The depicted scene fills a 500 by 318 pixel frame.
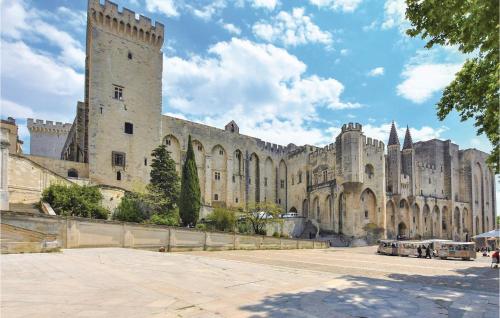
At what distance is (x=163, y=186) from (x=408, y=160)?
39.1 meters

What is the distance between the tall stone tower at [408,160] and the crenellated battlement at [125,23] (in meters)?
39.2

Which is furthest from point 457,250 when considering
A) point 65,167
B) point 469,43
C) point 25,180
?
point 65,167

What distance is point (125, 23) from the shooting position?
112ft

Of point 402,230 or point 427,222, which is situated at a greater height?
point 427,222

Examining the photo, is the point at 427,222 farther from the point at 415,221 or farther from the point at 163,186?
the point at 163,186

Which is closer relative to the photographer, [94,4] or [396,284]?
[396,284]

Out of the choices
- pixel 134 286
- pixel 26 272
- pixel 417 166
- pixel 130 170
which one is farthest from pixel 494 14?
pixel 417 166

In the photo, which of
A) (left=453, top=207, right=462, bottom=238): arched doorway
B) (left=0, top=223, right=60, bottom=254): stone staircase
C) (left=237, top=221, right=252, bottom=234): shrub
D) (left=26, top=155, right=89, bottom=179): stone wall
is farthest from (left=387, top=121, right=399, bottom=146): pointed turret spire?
(left=0, top=223, right=60, bottom=254): stone staircase

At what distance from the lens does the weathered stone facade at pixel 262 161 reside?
107ft

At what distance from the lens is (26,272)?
7.81 metres

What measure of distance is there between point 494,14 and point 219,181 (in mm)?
40264

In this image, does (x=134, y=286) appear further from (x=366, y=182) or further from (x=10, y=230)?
(x=366, y=182)

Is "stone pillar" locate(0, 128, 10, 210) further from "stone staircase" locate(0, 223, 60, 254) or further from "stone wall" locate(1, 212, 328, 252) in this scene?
"stone staircase" locate(0, 223, 60, 254)

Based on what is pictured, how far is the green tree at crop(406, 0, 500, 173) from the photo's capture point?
6.58m
